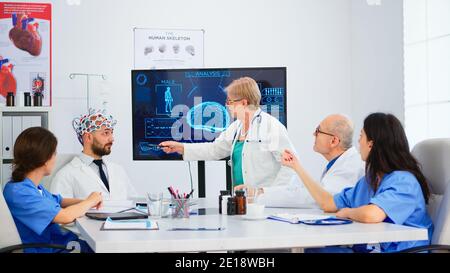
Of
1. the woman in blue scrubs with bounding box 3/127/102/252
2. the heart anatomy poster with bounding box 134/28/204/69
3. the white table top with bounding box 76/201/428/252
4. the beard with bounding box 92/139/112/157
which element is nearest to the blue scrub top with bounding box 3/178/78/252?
→ the woman in blue scrubs with bounding box 3/127/102/252

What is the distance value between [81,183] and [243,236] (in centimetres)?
195

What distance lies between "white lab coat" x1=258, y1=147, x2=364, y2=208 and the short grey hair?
0.08m

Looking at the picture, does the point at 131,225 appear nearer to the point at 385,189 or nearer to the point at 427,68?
the point at 385,189

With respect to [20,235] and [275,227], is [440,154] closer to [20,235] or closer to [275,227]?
[275,227]

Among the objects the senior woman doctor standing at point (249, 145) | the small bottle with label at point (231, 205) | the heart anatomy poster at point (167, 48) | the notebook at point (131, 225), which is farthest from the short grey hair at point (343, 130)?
the heart anatomy poster at point (167, 48)

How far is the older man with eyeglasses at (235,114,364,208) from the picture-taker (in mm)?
3117

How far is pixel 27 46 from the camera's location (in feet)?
17.7

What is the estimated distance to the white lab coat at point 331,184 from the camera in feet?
10.2

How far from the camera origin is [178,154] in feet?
15.5

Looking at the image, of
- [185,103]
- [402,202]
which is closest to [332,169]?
[402,202]

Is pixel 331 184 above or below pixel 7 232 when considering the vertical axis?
above

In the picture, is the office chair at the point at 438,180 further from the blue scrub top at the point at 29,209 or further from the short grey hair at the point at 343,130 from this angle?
the blue scrub top at the point at 29,209

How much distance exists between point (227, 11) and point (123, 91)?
1.23m

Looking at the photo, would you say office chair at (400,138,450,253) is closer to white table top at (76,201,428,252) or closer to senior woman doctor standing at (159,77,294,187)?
white table top at (76,201,428,252)
